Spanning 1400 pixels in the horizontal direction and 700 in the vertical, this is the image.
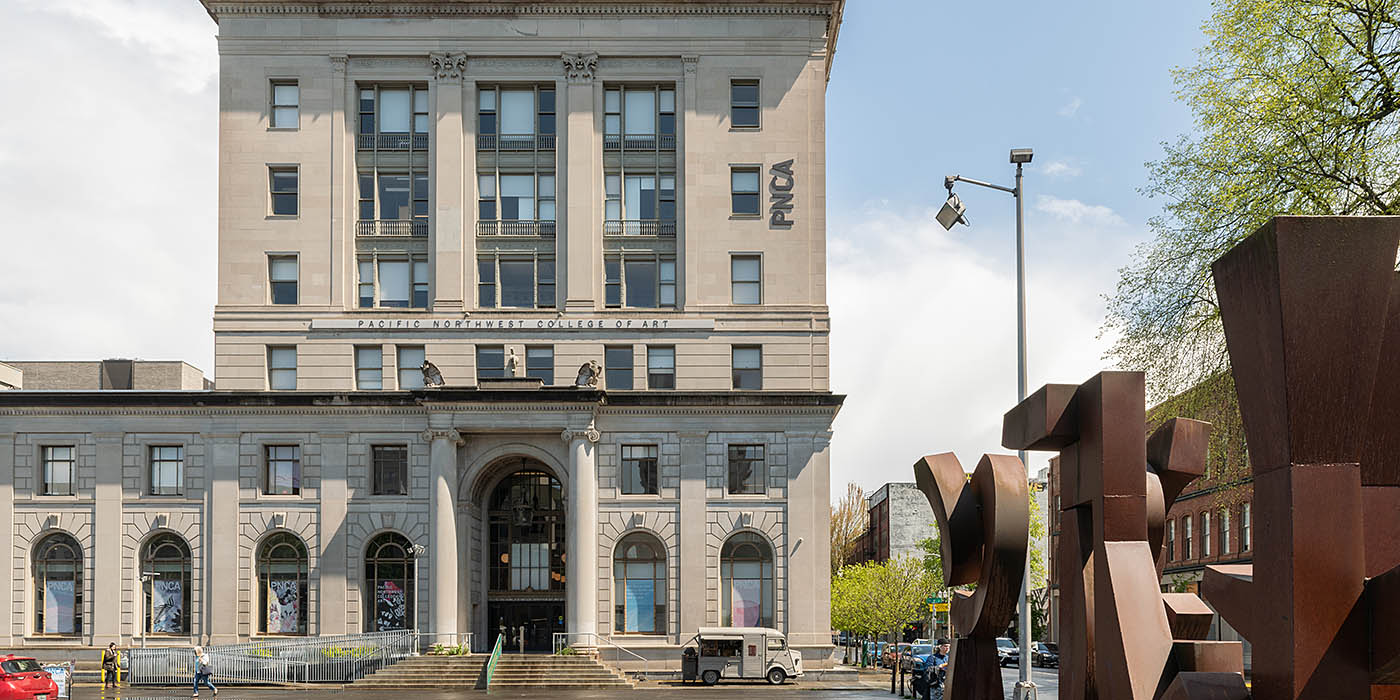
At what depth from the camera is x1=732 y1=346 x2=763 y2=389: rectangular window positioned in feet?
194

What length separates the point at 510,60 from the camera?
6031 centimetres

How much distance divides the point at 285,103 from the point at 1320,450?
56766 millimetres

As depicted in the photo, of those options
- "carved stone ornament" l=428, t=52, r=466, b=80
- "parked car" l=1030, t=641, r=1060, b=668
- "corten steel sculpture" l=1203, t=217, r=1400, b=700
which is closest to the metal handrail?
"carved stone ornament" l=428, t=52, r=466, b=80

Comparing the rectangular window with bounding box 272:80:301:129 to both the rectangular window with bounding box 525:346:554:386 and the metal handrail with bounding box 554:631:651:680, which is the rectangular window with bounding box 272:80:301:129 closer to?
the rectangular window with bounding box 525:346:554:386

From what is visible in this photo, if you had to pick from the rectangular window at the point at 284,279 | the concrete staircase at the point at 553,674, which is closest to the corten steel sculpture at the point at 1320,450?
the concrete staircase at the point at 553,674

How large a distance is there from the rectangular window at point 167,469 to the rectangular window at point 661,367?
20.8m

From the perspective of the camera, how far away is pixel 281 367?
59062 mm

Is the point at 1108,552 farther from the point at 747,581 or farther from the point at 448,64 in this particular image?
the point at 448,64

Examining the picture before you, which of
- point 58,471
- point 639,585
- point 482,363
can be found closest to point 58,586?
point 58,471

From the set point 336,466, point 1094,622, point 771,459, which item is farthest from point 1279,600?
point 336,466

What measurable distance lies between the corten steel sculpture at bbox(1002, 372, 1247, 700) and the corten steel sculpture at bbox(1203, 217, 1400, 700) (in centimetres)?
191

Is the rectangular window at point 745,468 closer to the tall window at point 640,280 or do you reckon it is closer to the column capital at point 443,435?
the tall window at point 640,280

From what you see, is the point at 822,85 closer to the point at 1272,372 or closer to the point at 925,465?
the point at 925,465

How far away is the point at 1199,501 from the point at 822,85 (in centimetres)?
3487
